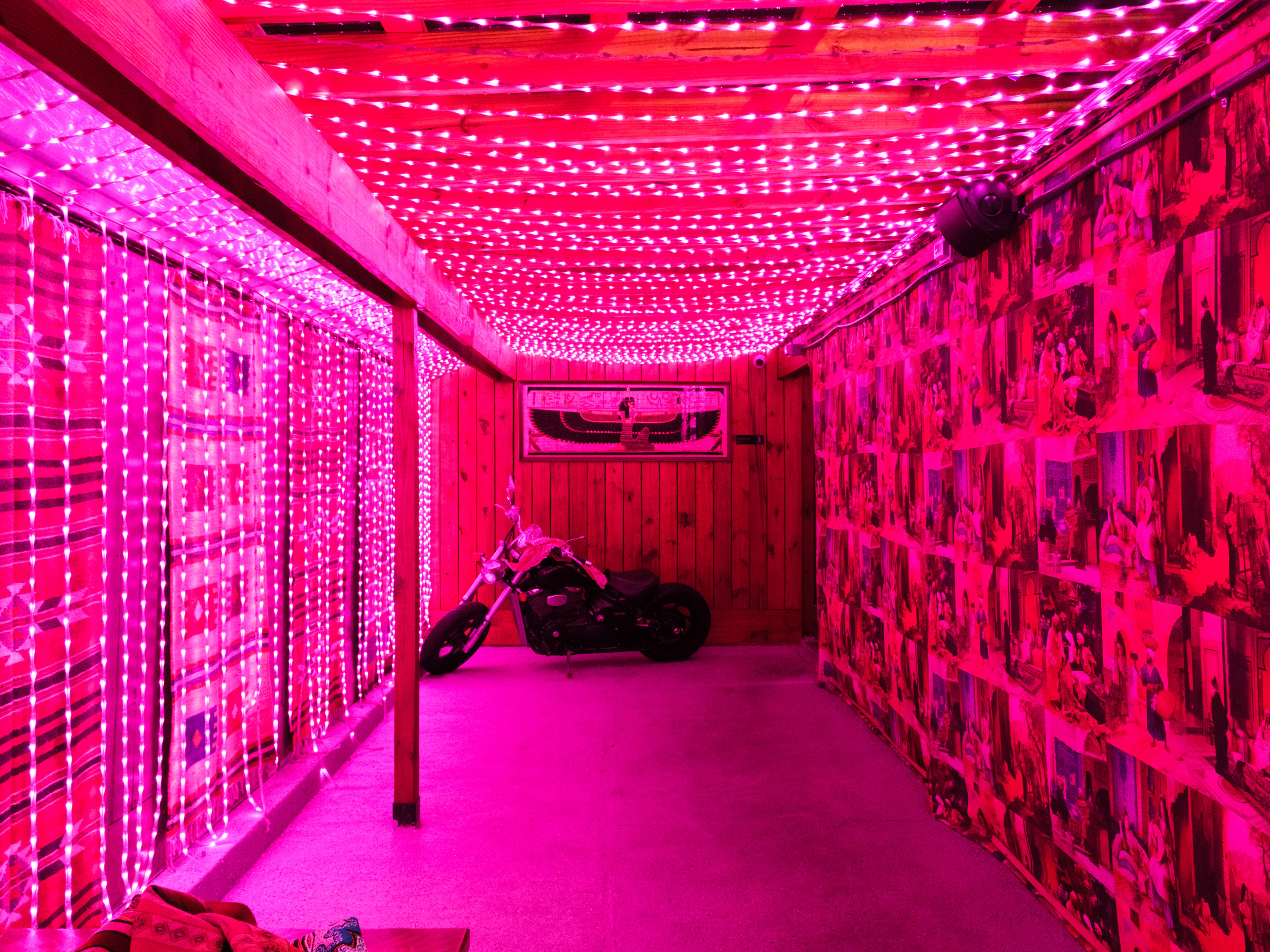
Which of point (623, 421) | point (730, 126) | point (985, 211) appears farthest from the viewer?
point (623, 421)

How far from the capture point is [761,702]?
163 inches

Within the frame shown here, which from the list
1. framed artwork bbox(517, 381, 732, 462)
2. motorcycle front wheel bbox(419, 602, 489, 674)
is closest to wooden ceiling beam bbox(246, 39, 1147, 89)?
motorcycle front wheel bbox(419, 602, 489, 674)

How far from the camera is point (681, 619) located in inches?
199

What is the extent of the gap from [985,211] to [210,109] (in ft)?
6.62

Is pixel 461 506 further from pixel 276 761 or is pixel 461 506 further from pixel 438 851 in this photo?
pixel 438 851

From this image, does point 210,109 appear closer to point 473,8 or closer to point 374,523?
point 473,8

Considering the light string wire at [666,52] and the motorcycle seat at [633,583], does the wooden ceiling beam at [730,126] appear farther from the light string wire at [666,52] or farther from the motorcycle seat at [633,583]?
the motorcycle seat at [633,583]

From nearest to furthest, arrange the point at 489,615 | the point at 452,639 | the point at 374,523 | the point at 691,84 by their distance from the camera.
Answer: the point at 691,84 < the point at 374,523 < the point at 452,639 < the point at 489,615

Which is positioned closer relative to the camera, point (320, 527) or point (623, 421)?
point (320, 527)

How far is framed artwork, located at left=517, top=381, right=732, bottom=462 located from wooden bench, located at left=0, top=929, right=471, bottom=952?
417cm

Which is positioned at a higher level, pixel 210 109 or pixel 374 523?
pixel 210 109

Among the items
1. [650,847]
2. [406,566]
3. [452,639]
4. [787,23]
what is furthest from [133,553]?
[452,639]

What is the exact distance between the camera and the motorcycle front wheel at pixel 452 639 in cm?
461

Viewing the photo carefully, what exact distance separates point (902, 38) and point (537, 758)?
9.77 feet
